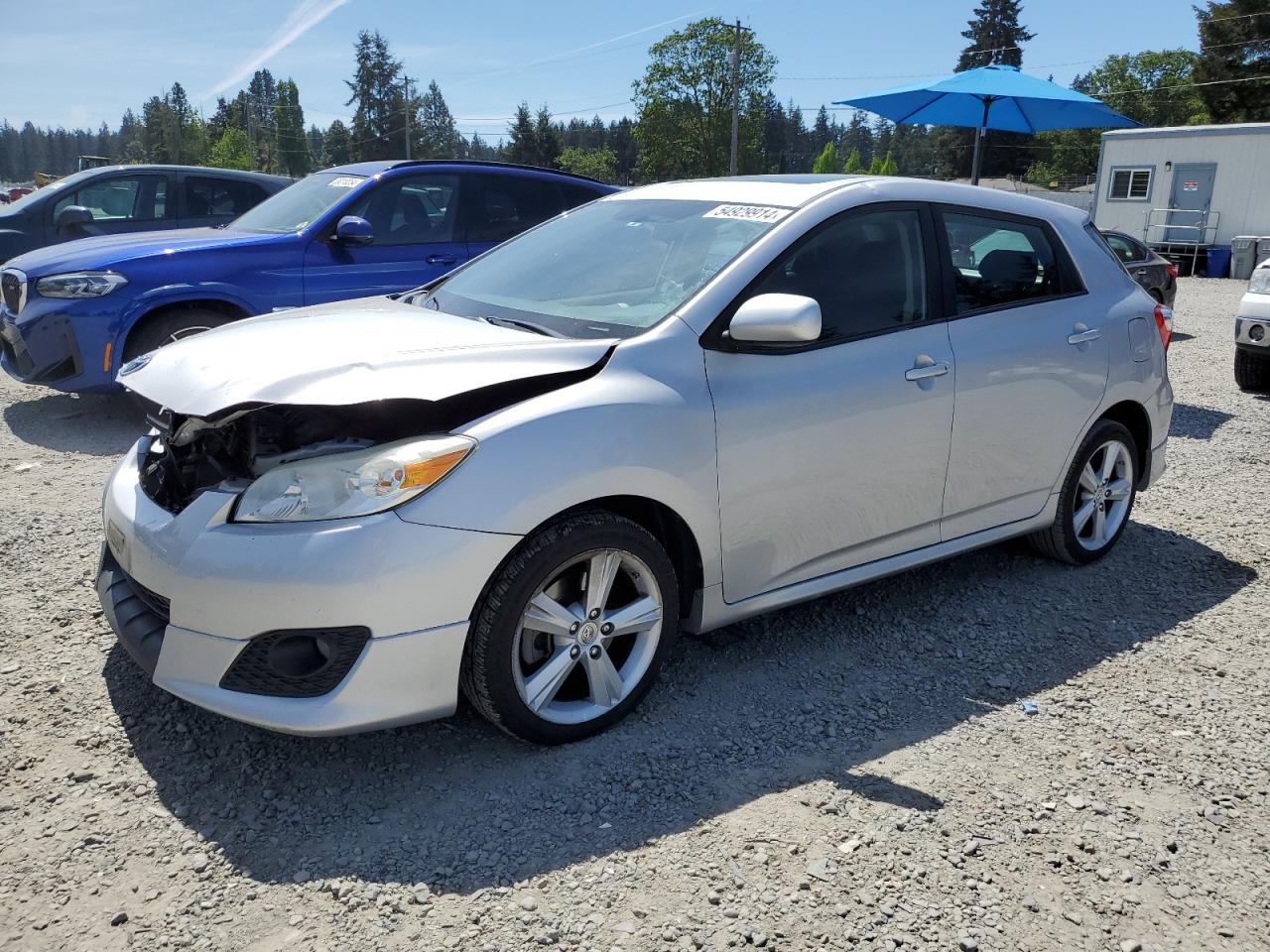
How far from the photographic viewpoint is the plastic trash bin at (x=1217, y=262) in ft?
78.7

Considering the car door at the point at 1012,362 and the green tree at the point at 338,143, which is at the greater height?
the green tree at the point at 338,143

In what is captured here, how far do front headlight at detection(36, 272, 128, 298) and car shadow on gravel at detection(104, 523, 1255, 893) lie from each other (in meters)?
3.79

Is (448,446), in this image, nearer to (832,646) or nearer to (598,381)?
(598,381)

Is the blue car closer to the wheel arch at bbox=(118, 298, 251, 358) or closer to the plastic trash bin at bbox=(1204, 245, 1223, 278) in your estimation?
the wheel arch at bbox=(118, 298, 251, 358)

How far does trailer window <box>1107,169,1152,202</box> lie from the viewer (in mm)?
27141

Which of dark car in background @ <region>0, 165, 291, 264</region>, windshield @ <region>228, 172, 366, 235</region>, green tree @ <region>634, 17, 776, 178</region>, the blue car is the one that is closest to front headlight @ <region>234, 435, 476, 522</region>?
the blue car

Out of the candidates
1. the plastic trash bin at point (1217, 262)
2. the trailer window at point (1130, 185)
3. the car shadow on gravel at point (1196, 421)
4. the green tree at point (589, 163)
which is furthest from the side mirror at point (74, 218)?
the green tree at point (589, 163)

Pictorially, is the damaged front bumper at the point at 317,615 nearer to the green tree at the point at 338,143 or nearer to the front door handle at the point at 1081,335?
the front door handle at the point at 1081,335

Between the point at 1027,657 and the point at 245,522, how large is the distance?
2.86 m

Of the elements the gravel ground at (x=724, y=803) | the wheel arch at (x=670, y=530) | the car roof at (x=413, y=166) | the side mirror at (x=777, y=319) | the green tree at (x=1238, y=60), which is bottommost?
the gravel ground at (x=724, y=803)

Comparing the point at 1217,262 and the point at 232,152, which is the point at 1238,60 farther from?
the point at 232,152

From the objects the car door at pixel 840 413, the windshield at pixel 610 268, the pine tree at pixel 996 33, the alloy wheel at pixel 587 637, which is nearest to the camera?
the alloy wheel at pixel 587 637

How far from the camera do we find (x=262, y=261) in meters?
6.91

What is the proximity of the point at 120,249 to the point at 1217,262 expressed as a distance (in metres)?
24.9
